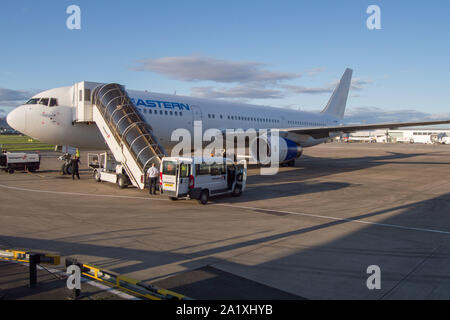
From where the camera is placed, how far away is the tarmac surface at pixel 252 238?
646 centimetres

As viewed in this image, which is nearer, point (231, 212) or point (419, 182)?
point (231, 212)

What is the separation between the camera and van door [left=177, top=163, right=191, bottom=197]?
13.2m

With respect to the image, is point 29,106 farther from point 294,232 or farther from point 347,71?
point 347,71

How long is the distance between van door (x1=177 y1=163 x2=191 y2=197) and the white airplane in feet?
20.9

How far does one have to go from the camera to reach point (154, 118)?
20.8m

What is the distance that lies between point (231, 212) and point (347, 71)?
1360 inches

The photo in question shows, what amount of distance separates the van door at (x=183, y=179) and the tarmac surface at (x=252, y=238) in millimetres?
583

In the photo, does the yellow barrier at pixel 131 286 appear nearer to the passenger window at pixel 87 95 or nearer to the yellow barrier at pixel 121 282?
the yellow barrier at pixel 121 282

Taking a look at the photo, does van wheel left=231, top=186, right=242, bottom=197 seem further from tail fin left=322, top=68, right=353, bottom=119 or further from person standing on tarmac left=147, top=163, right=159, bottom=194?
tail fin left=322, top=68, right=353, bottom=119

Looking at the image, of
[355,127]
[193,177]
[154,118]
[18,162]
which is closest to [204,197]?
[193,177]

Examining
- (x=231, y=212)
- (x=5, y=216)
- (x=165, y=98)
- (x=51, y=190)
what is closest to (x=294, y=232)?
(x=231, y=212)

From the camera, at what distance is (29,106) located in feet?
60.3

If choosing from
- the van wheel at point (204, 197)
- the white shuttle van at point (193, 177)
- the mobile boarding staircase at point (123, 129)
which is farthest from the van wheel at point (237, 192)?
the mobile boarding staircase at point (123, 129)
